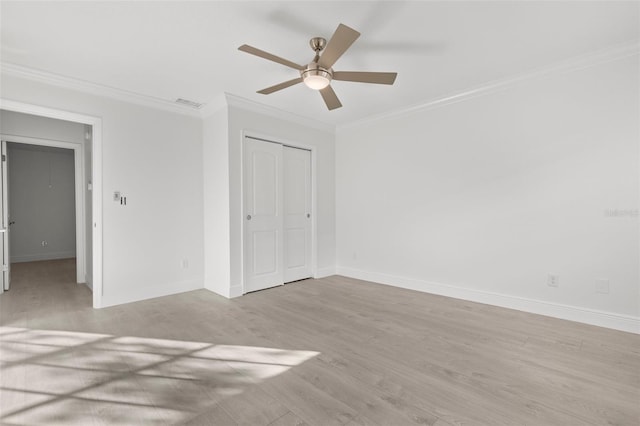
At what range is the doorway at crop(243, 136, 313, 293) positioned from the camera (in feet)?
13.7

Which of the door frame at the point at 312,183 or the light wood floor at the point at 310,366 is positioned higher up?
the door frame at the point at 312,183

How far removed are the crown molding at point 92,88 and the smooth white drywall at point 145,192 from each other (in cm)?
5

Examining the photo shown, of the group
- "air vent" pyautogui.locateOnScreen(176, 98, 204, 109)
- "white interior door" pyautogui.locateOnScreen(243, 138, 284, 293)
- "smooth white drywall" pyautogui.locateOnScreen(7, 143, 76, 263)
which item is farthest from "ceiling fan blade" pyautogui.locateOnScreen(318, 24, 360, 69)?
"smooth white drywall" pyautogui.locateOnScreen(7, 143, 76, 263)

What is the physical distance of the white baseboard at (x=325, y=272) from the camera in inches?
199

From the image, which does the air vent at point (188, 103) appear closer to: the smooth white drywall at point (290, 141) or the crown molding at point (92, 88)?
the crown molding at point (92, 88)

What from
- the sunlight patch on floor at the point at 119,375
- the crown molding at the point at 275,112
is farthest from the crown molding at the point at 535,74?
the sunlight patch on floor at the point at 119,375

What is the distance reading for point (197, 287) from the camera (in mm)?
4277

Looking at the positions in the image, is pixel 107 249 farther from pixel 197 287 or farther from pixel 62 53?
pixel 62 53

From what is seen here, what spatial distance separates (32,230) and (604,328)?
992cm

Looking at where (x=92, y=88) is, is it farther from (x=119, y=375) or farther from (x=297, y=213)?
(x=119, y=375)

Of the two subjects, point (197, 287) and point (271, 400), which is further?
point (197, 287)

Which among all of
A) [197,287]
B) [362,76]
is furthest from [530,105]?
[197,287]

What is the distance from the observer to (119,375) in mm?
2080

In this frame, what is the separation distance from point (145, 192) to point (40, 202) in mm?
5049
